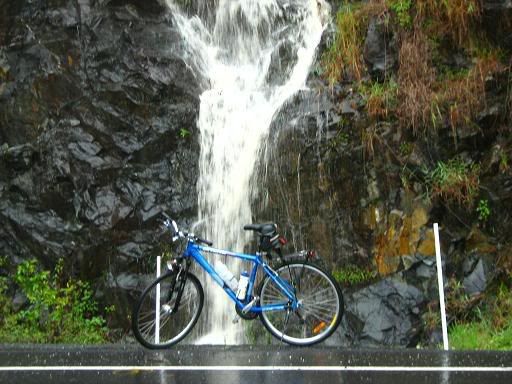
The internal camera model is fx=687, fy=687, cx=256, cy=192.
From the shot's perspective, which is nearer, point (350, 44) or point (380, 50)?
point (380, 50)

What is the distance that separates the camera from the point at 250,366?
6.21 m

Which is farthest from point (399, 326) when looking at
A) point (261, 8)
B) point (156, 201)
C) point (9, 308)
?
point (261, 8)

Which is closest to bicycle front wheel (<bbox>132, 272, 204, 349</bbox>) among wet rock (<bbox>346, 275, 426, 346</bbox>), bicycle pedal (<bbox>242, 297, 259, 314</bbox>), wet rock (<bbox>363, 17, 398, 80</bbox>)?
Result: bicycle pedal (<bbox>242, 297, 259, 314</bbox>)

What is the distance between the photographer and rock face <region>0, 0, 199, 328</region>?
10.5 m

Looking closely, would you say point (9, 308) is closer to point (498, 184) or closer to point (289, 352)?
point (289, 352)

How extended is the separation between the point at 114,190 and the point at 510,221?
5.84 metres

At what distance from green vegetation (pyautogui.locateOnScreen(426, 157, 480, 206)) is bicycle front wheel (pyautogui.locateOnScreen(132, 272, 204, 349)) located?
3698mm

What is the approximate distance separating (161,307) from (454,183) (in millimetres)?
4367

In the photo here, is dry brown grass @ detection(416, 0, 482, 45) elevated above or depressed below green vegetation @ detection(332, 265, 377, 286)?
above

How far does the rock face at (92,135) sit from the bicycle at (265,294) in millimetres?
2869

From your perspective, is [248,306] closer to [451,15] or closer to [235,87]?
[235,87]

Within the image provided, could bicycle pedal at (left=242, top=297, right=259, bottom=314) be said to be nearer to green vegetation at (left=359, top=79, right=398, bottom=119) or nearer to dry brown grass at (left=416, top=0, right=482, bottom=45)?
green vegetation at (left=359, top=79, right=398, bottom=119)

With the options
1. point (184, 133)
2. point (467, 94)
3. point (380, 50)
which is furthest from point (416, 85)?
point (184, 133)

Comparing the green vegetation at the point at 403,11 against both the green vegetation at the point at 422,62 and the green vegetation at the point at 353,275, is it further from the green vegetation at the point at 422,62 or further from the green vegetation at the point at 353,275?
the green vegetation at the point at 353,275
